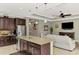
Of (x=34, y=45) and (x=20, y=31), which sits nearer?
(x=34, y=45)

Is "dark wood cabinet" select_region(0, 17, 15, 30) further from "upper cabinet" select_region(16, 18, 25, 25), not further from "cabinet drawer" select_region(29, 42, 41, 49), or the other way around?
"cabinet drawer" select_region(29, 42, 41, 49)

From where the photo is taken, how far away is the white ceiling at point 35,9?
2.04 m

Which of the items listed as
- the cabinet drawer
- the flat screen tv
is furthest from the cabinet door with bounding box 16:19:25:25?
the flat screen tv

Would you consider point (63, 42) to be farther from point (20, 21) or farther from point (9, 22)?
point (9, 22)

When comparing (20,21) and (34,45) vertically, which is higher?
(20,21)

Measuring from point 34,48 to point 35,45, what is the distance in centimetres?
7

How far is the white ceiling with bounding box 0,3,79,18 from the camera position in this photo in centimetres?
204

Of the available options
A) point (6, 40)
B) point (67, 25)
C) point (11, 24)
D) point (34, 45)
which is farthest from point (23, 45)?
point (67, 25)

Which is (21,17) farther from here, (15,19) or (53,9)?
(53,9)

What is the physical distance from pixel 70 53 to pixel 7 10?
1663mm

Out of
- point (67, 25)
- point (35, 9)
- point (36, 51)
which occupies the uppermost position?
point (35, 9)

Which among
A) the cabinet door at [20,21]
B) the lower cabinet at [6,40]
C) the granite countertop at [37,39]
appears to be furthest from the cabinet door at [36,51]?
the cabinet door at [20,21]

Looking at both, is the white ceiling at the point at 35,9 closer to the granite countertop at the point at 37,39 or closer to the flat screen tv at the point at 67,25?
the flat screen tv at the point at 67,25

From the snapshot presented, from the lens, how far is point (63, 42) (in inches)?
83.5
